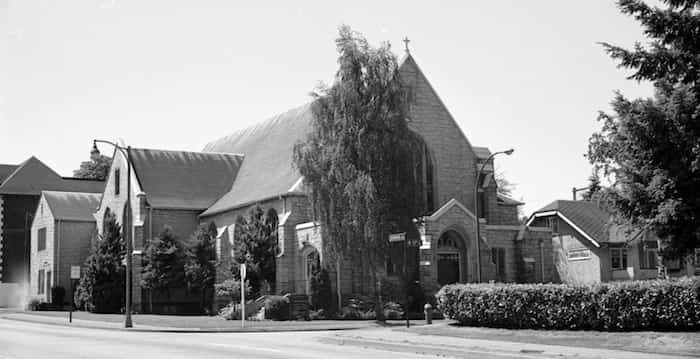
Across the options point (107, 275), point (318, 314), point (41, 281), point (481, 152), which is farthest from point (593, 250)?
point (41, 281)

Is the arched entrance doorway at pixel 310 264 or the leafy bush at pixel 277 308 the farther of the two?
the arched entrance doorway at pixel 310 264

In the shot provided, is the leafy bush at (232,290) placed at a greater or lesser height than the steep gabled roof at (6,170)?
lesser

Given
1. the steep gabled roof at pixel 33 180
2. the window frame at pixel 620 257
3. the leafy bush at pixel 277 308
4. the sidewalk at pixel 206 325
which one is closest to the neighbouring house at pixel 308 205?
the leafy bush at pixel 277 308

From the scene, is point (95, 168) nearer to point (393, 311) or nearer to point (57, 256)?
point (57, 256)

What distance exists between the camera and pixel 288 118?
191 ft

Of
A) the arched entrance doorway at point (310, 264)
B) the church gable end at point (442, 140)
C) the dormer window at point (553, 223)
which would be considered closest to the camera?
the arched entrance doorway at point (310, 264)

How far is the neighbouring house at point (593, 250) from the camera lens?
5800 centimetres

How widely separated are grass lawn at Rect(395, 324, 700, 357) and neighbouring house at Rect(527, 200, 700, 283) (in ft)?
93.9

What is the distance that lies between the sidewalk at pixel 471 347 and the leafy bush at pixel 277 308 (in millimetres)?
13238

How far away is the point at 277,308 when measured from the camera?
42844 millimetres

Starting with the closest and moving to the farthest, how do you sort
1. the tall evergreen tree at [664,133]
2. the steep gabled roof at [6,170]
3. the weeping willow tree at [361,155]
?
the tall evergreen tree at [664,133], the weeping willow tree at [361,155], the steep gabled roof at [6,170]

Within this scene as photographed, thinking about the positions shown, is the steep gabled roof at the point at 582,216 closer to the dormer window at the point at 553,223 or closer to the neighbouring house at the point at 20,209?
the dormer window at the point at 553,223

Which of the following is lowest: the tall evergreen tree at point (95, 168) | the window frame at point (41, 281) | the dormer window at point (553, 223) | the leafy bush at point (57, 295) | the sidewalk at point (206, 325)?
the sidewalk at point (206, 325)

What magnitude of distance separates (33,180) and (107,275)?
22.2m
